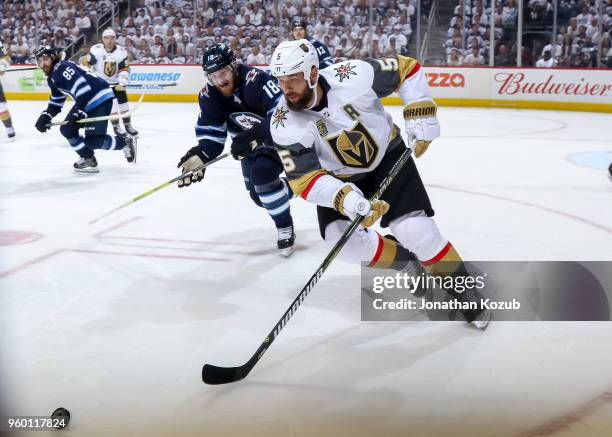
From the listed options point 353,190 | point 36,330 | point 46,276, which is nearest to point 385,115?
point 353,190

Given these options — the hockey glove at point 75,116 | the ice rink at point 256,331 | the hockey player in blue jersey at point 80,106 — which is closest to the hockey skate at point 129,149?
the hockey player in blue jersey at point 80,106

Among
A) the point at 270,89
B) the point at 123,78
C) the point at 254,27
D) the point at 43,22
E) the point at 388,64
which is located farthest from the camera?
the point at 43,22

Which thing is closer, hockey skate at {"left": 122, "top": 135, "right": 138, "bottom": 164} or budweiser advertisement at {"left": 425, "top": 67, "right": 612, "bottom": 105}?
hockey skate at {"left": 122, "top": 135, "right": 138, "bottom": 164}

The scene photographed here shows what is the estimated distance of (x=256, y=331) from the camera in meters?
2.65

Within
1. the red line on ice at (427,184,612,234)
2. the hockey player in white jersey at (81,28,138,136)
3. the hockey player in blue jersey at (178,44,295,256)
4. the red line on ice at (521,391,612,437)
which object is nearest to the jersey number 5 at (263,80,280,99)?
the hockey player in blue jersey at (178,44,295,256)

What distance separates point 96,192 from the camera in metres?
5.18

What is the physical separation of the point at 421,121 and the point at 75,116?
3807 millimetres

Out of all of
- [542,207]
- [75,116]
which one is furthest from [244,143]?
[75,116]

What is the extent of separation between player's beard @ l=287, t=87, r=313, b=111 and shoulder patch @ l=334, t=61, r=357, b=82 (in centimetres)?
15

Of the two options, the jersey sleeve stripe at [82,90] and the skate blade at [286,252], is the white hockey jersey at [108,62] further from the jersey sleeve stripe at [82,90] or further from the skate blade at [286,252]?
the skate blade at [286,252]

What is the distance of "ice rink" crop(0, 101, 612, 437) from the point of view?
6.49ft

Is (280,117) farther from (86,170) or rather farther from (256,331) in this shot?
(86,170)

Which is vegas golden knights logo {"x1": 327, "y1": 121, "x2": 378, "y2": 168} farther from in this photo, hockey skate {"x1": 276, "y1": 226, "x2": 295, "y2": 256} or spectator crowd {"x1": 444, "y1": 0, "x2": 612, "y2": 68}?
spectator crowd {"x1": 444, "y1": 0, "x2": 612, "y2": 68}

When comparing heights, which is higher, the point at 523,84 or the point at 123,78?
the point at 123,78
